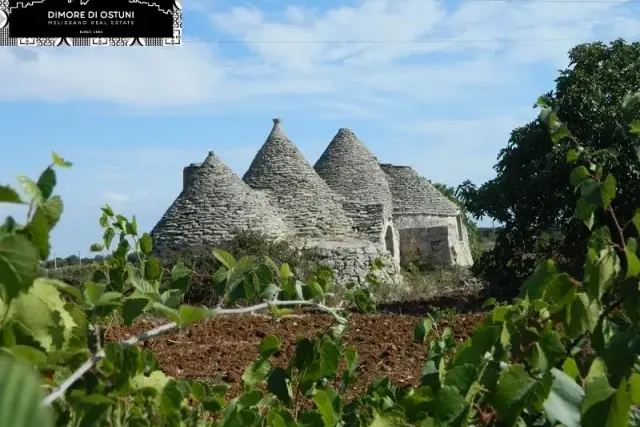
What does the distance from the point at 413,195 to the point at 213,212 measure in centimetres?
1068

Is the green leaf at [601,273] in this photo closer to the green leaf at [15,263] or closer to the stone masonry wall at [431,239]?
the green leaf at [15,263]

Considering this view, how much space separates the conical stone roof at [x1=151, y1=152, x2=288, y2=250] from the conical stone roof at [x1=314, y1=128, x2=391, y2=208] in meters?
5.08

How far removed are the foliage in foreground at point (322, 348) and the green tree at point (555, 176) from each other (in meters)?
14.3

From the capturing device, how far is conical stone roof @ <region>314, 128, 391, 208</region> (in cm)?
2919

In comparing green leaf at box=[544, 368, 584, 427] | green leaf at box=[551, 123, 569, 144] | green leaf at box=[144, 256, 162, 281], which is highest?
green leaf at box=[551, 123, 569, 144]

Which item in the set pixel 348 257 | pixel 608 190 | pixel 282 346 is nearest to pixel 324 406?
pixel 608 190

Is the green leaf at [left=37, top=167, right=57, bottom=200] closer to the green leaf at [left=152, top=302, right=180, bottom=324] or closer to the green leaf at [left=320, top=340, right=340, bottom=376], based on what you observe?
the green leaf at [left=152, top=302, right=180, bottom=324]

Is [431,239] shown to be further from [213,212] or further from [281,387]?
[281,387]

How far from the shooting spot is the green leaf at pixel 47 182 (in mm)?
1238

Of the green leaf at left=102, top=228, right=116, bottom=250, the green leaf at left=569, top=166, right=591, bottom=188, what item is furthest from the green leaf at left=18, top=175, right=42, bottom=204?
the green leaf at left=102, top=228, right=116, bottom=250

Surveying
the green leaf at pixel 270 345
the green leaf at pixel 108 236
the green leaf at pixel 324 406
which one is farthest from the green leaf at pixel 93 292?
the green leaf at pixel 108 236

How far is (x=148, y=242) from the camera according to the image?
264cm

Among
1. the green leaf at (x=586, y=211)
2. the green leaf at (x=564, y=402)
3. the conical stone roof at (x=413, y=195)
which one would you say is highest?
the conical stone roof at (x=413, y=195)

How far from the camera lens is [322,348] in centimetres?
212
